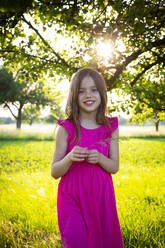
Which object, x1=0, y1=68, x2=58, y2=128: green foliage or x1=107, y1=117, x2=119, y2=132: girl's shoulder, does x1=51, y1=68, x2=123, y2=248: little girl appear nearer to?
x1=107, y1=117, x2=119, y2=132: girl's shoulder

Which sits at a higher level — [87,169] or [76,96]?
[76,96]

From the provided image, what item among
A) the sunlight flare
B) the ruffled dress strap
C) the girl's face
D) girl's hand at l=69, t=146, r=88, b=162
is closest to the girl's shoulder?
the girl's face

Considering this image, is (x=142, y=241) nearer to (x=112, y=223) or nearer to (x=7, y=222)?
(x=112, y=223)

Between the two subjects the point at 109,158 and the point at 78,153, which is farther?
the point at 109,158

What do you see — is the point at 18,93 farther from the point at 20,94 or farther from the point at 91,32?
the point at 91,32

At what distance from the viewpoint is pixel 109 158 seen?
224cm

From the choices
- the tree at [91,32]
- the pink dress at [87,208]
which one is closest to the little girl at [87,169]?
the pink dress at [87,208]

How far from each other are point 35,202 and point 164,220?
2.44 meters

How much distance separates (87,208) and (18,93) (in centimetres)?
3522

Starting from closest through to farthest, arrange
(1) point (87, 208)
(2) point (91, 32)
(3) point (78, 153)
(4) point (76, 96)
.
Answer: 1. (3) point (78, 153)
2. (1) point (87, 208)
3. (4) point (76, 96)
4. (2) point (91, 32)

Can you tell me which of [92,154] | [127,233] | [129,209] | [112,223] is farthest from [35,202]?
[92,154]

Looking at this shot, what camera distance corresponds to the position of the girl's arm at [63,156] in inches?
73.0

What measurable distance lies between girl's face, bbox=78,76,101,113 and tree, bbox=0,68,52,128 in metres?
31.6

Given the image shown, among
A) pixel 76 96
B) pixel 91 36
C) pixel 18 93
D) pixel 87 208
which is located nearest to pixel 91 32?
pixel 91 36
